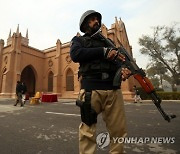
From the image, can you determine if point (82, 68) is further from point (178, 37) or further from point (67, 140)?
point (178, 37)

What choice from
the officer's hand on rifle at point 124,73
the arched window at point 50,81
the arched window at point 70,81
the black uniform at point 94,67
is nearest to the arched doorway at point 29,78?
the arched window at point 50,81

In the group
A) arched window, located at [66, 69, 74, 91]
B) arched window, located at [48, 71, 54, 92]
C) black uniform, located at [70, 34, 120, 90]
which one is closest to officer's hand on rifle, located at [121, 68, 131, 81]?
black uniform, located at [70, 34, 120, 90]

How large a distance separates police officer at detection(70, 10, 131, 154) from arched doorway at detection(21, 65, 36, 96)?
91.8 ft

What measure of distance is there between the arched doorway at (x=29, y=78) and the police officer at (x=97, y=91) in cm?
2797

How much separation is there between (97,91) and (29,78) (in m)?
29.8

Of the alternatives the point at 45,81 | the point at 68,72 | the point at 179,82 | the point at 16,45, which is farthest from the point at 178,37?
the point at 16,45

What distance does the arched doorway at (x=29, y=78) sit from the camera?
1097 inches

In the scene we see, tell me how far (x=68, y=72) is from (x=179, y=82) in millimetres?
20303

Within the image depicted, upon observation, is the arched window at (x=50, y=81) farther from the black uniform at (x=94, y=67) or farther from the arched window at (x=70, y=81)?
the black uniform at (x=94, y=67)

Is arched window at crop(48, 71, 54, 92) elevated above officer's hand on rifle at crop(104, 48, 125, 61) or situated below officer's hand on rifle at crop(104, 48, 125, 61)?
above

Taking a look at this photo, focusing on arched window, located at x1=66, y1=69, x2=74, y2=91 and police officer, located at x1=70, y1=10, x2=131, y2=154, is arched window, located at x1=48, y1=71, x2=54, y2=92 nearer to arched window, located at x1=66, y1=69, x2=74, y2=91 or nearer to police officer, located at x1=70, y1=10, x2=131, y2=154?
arched window, located at x1=66, y1=69, x2=74, y2=91

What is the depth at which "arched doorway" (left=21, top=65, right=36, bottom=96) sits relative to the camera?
2788 centimetres

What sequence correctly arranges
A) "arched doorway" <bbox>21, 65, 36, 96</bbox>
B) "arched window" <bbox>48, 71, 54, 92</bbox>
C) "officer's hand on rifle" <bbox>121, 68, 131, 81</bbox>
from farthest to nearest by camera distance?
1. "arched doorway" <bbox>21, 65, 36, 96</bbox>
2. "arched window" <bbox>48, 71, 54, 92</bbox>
3. "officer's hand on rifle" <bbox>121, 68, 131, 81</bbox>

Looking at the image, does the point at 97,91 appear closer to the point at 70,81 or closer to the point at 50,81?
the point at 70,81
